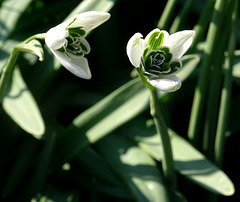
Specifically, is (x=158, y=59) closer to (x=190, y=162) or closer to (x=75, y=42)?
(x=75, y=42)

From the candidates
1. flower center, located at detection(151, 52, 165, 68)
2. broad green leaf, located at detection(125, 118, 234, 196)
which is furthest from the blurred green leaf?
flower center, located at detection(151, 52, 165, 68)

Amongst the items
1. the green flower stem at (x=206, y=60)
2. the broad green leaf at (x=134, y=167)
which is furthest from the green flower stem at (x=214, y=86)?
the broad green leaf at (x=134, y=167)

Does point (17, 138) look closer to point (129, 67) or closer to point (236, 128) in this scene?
point (129, 67)

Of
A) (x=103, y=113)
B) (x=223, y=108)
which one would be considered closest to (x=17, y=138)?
(x=103, y=113)

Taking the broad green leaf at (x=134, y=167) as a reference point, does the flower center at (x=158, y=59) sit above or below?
above

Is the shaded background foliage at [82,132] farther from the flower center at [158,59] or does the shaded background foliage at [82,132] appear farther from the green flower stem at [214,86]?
the flower center at [158,59]

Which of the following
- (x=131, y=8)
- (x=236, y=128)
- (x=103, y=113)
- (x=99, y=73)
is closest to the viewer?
(x=103, y=113)

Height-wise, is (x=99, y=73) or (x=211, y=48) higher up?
(x=211, y=48)

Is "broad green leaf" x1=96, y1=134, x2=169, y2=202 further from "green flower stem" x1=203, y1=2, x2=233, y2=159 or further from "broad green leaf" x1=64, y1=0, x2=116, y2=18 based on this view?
"broad green leaf" x1=64, y1=0, x2=116, y2=18

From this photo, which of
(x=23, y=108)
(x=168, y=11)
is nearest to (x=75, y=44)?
→ (x=23, y=108)
